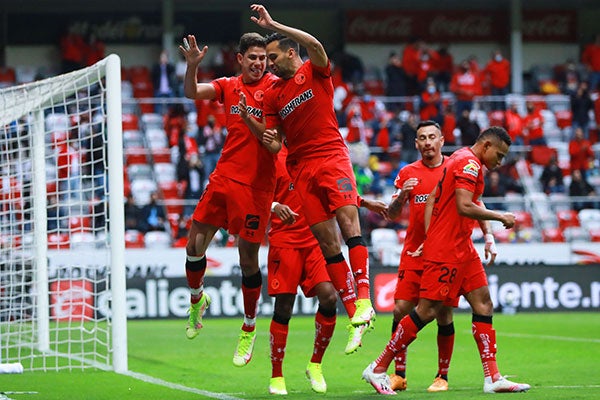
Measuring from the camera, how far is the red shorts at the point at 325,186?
9664 millimetres

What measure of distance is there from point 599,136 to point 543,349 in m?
16.8

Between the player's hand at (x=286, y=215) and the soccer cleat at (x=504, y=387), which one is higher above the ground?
the player's hand at (x=286, y=215)

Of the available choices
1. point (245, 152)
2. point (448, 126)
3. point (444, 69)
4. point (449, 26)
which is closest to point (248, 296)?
point (245, 152)

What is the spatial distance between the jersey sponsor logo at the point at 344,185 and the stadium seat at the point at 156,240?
608 inches

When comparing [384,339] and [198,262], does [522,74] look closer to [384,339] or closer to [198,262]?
[384,339]

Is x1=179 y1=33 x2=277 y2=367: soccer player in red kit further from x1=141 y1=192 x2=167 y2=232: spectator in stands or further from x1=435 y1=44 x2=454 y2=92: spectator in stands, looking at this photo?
x1=435 y1=44 x2=454 y2=92: spectator in stands

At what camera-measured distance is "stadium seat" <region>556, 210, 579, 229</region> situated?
88.6ft

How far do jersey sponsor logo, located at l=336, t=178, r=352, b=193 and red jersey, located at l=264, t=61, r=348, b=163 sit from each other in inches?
11.1

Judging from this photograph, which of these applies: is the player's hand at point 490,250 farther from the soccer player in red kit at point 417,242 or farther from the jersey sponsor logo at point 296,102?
the jersey sponsor logo at point 296,102

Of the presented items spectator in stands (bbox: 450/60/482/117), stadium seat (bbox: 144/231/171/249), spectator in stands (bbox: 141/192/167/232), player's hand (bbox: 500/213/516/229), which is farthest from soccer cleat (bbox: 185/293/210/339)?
spectator in stands (bbox: 450/60/482/117)

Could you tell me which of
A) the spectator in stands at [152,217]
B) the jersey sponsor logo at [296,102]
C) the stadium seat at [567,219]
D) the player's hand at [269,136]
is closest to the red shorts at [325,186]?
the player's hand at [269,136]

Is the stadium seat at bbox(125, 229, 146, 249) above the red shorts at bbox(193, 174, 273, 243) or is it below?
below

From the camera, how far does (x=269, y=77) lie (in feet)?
35.4

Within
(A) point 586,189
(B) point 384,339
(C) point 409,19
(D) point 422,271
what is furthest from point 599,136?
(D) point 422,271
